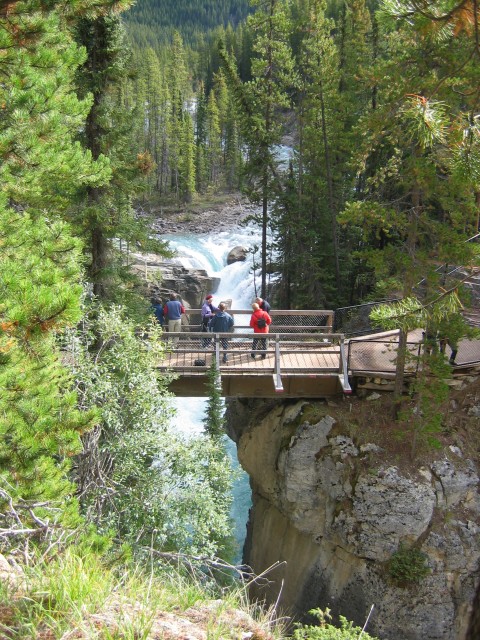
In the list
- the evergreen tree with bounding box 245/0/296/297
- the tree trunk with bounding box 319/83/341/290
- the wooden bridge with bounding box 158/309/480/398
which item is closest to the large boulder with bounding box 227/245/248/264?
the evergreen tree with bounding box 245/0/296/297

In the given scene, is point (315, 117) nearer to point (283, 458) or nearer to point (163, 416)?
point (283, 458)

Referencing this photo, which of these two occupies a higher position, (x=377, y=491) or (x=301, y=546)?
(x=377, y=491)

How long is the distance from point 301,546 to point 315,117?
18613 mm

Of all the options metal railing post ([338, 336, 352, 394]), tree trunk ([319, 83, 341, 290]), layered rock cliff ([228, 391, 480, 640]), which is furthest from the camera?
tree trunk ([319, 83, 341, 290])

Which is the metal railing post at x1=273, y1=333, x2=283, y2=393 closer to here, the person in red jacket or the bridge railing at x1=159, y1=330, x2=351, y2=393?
the bridge railing at x1=159, y1=330, x2=351, y2=393

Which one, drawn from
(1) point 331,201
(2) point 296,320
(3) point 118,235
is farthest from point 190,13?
(3) point 118,235

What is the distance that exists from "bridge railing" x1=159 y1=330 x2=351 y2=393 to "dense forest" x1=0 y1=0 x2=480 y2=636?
4.07ft

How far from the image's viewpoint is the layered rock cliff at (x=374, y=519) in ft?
37.0

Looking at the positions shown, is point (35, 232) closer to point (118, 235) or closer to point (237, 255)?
point (118, 235)

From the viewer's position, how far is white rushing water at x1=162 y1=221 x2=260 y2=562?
19.5 m

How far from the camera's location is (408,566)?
11.1 meters

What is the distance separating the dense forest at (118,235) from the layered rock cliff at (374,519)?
8.08 feet

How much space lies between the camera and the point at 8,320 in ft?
13.8

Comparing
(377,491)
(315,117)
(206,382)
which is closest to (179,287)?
(315,117)
